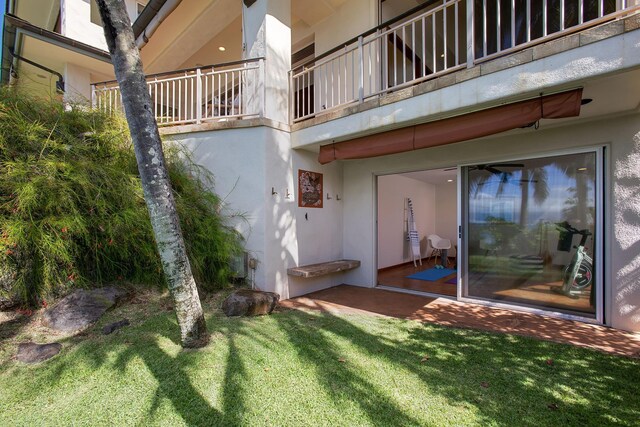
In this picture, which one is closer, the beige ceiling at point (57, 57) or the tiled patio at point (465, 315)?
the tiled patio at point (465, 315)

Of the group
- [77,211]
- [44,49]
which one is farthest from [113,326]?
[44,49]

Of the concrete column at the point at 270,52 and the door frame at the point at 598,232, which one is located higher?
the concrete column at the point at 270,52

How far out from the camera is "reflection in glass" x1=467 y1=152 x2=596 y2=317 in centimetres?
449

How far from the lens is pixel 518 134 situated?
4.89 m

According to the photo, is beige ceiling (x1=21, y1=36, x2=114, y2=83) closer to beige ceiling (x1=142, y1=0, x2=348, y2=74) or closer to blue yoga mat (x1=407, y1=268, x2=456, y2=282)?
beige ceiling (x1=142, y1=0, x2=348, y2=74)

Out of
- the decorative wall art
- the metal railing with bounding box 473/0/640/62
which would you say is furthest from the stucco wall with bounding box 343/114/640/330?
the decorative wall art

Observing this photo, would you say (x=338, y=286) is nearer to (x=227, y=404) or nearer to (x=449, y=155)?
(x=449, y=155)

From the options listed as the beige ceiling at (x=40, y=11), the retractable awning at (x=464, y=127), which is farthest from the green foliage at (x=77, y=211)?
the beige ceiling at (x=40, y=11)

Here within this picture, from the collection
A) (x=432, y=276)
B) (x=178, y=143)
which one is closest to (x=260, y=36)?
(x=178, y=143)

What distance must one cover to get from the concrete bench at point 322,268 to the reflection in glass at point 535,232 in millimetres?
2279

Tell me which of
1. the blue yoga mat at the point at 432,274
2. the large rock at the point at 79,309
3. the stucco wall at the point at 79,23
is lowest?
the blue yoga mat at the point at 432,274

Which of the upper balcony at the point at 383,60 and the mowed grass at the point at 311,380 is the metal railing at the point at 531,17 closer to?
the upper balcony at the point at 383,60

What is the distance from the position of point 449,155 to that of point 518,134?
1091 millimetres

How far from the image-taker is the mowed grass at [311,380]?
230cm
